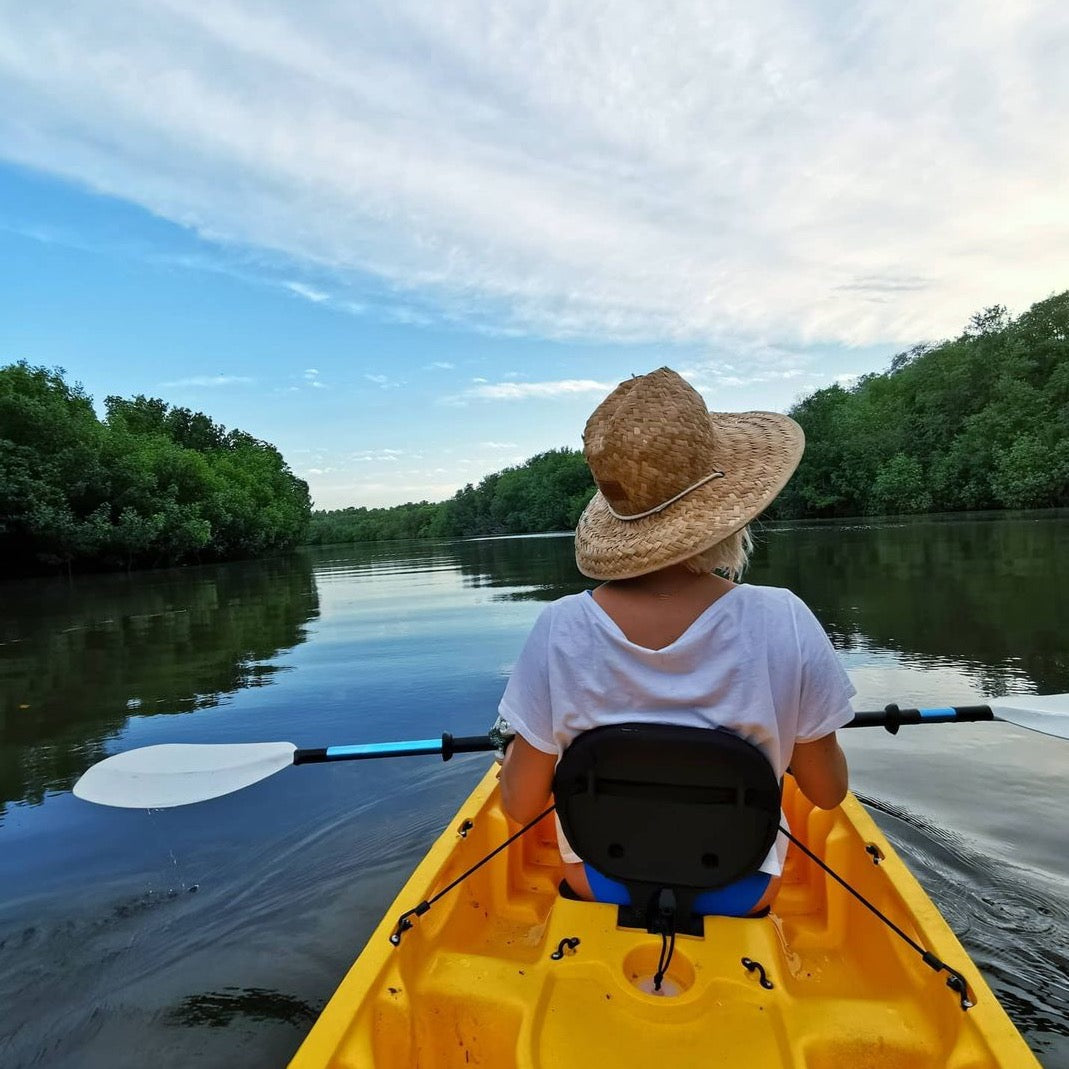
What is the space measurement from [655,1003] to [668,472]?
1126mm

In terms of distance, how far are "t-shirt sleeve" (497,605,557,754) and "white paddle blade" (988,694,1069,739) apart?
263cm

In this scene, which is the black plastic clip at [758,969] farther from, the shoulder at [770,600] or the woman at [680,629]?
the shoulder at [770,600]

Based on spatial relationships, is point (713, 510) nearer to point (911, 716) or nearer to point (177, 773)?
point (911, 716)

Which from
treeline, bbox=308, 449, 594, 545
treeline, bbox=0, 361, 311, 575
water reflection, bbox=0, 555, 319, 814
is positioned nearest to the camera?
water reflection, bbox=0, 555, 319, 814

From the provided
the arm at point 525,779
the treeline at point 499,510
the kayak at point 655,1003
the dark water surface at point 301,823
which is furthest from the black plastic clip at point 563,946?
the treeline at point 499,510

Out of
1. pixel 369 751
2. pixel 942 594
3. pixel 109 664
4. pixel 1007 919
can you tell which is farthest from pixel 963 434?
pixel 369 751

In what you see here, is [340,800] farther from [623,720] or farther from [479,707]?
[623,720]

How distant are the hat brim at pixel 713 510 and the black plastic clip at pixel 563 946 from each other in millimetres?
854

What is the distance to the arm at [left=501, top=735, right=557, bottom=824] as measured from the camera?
1.59 metres

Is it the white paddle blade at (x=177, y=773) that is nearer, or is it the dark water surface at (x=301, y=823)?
the dark water surface at (x=301, y=823)

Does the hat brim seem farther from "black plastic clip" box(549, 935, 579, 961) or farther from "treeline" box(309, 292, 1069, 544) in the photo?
"treeline" box(309, 292, 1069, 544)

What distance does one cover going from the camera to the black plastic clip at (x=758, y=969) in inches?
61.0

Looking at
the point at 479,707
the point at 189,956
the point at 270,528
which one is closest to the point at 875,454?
the point at 270,528

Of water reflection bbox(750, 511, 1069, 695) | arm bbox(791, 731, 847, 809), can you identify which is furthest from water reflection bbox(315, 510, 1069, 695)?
arm bbox(791, 731, 847, 809)
